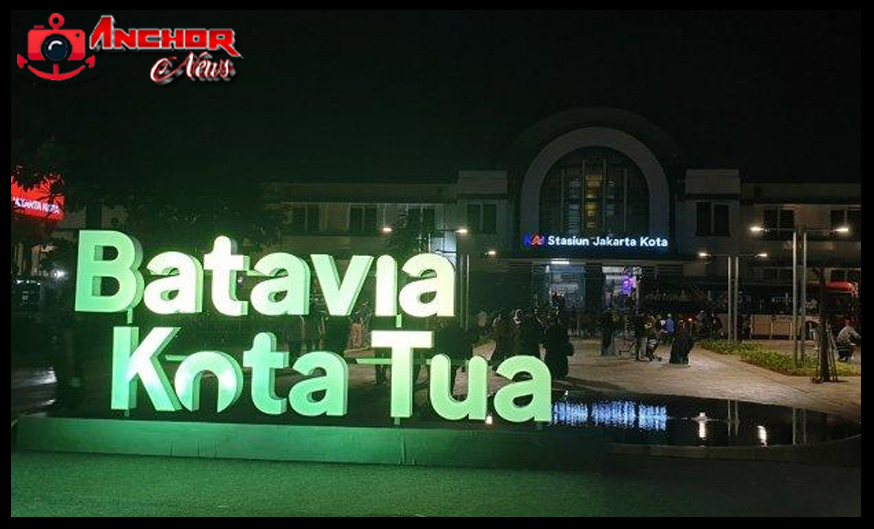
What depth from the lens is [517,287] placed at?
47094mm

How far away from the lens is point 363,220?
49.3m

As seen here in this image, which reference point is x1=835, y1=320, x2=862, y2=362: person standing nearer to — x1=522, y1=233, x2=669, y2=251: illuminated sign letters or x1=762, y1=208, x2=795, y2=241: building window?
x1=522, y1=233, x2=669, y2=251: illuminated sign letters

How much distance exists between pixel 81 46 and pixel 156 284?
12.9 m

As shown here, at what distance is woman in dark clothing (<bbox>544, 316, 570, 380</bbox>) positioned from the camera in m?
17.9

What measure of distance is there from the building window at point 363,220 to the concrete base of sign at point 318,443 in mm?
39351

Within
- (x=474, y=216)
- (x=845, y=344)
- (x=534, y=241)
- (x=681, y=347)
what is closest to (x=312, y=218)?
(x=474, y=216)

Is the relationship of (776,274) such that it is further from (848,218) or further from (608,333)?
(608,333)

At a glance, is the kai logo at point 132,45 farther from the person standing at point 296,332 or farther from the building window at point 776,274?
the building window at point 776,274

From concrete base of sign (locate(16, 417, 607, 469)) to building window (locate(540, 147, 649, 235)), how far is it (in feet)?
126

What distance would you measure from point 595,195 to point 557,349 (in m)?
30.8

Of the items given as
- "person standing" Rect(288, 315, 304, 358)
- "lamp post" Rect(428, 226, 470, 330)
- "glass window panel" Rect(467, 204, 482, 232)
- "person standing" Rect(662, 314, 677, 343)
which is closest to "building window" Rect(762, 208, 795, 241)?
"glass window panel" Rect(467, 204, 482, 232)

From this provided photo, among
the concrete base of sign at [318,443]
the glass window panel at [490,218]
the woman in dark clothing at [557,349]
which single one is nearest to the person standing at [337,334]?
the woman in dark clothing at [557,349]

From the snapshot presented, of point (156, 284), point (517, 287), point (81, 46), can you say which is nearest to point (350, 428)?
point (156, 284)
